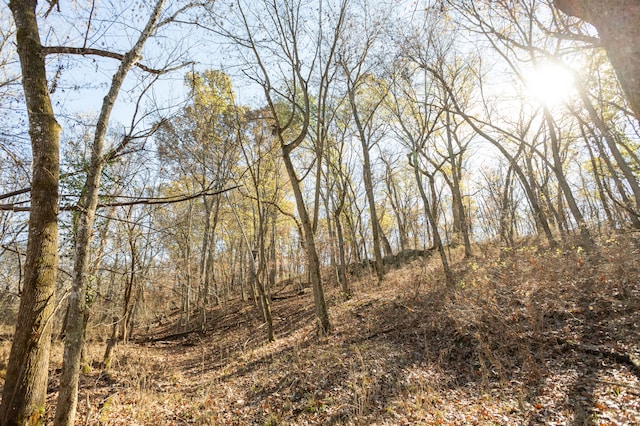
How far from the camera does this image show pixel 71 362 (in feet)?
12.3

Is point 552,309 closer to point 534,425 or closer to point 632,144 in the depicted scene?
point 534,425

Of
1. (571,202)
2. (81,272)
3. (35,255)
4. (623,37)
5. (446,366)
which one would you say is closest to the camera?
(623,37)

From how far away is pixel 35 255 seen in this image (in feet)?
12.1

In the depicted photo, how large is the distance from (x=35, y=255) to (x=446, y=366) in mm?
6994

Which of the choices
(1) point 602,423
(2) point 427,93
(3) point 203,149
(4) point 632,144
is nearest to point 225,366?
(1) point 602,423

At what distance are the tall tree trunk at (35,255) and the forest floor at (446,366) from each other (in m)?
1.62

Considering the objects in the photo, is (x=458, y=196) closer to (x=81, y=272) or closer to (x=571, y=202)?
(x=571, y=202)

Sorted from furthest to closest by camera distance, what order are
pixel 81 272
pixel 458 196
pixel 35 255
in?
pixel 458 196 → pixel 81 272 → pixel 35 255

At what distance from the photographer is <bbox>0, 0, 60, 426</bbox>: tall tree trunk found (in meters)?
3.39

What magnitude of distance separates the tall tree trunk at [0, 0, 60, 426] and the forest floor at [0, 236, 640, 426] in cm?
162

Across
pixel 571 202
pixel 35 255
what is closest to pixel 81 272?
pixel 35 255

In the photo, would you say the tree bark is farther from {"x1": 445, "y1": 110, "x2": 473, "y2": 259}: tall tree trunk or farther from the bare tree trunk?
{"x1": 445, "y1": 110, "x2": 473, "y2": 259}: tall tree trunk

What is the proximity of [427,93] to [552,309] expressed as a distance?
31.9ft

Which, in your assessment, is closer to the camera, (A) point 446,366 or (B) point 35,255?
(B) point 35,255
